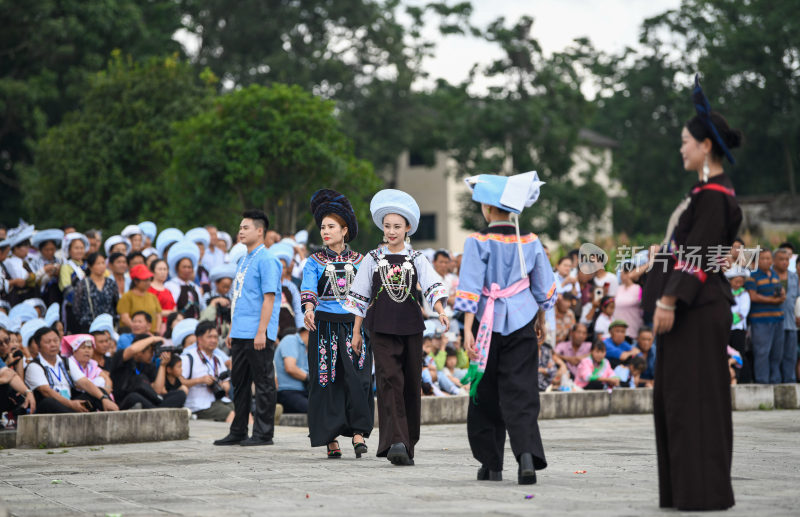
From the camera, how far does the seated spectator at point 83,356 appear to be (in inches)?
466

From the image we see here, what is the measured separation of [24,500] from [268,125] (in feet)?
80.7

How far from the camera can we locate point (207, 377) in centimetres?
1308

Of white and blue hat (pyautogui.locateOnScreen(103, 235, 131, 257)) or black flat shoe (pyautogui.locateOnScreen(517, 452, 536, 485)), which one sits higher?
white and blue hat (pyautogui.locateOnScreen(103, 235, 131, 257))

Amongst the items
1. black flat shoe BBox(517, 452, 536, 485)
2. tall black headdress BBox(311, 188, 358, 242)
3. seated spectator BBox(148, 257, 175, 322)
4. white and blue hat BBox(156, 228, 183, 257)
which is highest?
white and blue hat BBox(156, 228, 183, 257)

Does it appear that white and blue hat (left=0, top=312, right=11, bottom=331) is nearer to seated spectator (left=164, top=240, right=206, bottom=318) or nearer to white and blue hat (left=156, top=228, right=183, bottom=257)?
seated spectator (left=164, top=240, right=206, bottom=318)

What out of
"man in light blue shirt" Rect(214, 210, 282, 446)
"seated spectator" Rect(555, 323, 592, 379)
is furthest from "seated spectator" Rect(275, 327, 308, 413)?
"seated spectator" Rect(555, 323, 592, 379)

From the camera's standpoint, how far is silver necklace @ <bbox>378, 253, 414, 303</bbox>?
891cm

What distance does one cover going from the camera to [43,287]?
14.3 metres

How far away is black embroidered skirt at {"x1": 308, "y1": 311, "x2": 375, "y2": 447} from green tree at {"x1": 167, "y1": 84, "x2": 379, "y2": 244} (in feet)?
67.0

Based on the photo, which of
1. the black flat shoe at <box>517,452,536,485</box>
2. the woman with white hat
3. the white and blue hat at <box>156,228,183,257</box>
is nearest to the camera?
the black flat shoe at <box>517,452,536,485</box>

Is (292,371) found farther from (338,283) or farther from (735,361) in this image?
(735,361)

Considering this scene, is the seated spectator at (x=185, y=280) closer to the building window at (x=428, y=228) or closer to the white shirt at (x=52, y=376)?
the white shirt at (x=52, y=376)

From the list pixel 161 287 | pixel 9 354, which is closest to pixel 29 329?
pixel 9 354

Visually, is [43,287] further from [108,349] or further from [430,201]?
[430,201]
